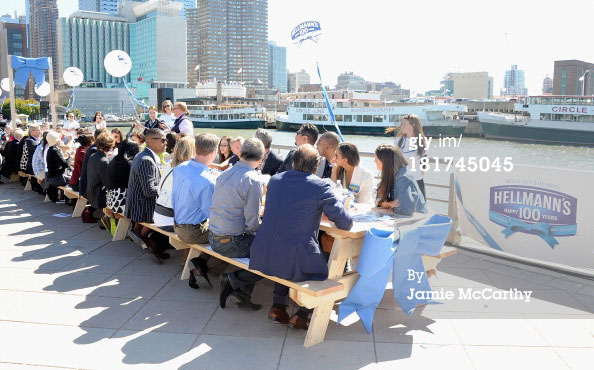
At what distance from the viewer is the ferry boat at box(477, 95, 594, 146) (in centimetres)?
4553

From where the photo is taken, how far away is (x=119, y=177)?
5.48 meters

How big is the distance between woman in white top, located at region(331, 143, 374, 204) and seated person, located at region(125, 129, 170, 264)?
1817mm

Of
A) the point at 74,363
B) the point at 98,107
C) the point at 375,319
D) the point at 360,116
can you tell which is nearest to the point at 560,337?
the point at 375,319

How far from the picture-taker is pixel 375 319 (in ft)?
11.4

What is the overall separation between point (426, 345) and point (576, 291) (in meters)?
1.75

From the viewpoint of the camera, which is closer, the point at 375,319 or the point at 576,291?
the point at 375,319

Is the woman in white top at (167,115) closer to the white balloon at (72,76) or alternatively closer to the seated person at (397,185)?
the seated person at (397,185)

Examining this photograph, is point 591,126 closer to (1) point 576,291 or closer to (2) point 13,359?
(1) point 576,291

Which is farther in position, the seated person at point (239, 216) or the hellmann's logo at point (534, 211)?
the hellmann's logo at point (534, 211)

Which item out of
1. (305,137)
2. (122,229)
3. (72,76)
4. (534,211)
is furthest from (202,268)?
(72,76)

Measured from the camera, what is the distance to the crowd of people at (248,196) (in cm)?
311

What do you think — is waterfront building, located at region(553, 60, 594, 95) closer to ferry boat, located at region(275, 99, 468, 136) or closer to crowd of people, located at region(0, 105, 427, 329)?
ferry boat, located at region(275, 99, 468, 136)

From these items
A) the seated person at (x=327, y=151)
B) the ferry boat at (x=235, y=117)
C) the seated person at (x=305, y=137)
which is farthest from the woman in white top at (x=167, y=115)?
the ferry boat at (x=235, y=117)

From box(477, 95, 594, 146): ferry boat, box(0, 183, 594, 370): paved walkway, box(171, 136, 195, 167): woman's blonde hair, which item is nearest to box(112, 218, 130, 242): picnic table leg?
box(0, 183, 594, 370): paved walkway
